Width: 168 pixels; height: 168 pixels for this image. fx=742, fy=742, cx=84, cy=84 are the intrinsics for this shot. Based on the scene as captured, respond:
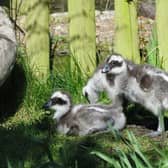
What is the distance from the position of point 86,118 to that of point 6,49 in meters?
1.04

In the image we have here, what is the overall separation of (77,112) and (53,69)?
1.36m

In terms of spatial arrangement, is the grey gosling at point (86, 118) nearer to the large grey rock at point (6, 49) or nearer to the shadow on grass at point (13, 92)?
the large grey rock at point (6, 49)

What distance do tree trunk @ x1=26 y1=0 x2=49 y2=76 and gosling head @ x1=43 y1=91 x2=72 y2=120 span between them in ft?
3.36

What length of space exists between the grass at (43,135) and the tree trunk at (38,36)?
4.4 inches

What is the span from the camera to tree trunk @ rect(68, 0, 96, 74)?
7.93 meters

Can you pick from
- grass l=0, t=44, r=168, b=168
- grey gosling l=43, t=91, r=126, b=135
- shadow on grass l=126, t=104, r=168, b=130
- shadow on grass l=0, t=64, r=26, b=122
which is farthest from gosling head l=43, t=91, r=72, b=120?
shadow on grass l=0, t=64, r=26, b=122

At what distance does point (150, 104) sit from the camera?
22.0 feet

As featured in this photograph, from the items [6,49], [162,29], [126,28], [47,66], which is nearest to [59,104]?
[6,49]

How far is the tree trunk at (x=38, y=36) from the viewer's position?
8.06m

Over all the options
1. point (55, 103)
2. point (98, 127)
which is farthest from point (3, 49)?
point (98, 127)

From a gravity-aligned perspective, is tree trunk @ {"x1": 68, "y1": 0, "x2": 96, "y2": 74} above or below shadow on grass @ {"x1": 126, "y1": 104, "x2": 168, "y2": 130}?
above

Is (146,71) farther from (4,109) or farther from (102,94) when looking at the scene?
(4,109)

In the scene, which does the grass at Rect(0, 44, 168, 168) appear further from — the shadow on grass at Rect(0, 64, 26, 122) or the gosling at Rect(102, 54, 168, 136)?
the gosling at Rect(102, 54, 168, 136)

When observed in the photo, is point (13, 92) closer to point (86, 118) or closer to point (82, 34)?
point (82, 34)
